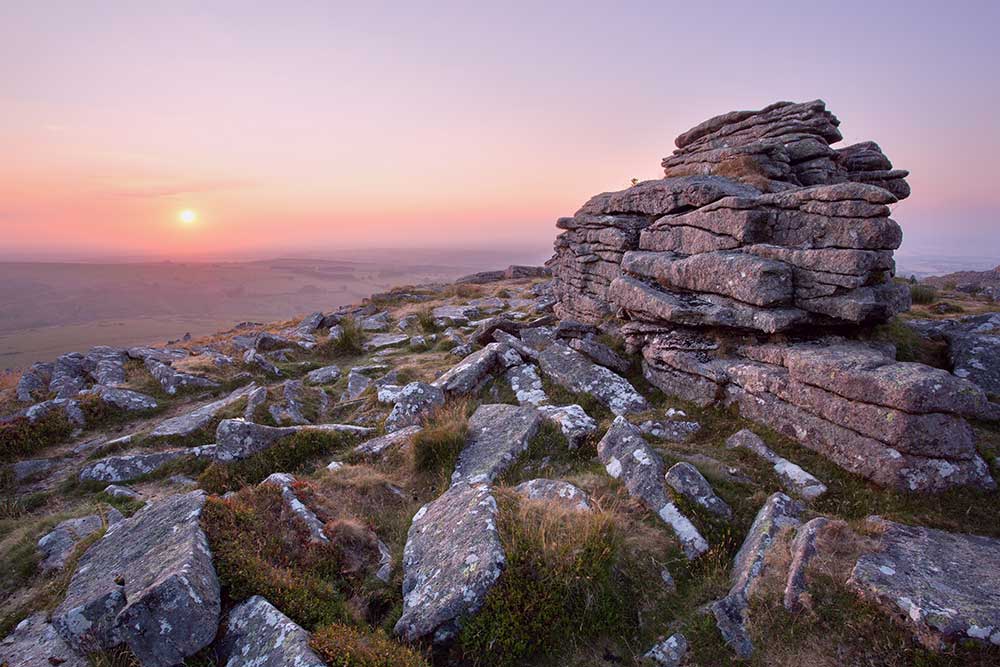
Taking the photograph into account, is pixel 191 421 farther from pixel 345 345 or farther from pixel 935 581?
pixel 935 581

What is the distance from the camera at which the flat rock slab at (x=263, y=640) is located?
14.1 feet

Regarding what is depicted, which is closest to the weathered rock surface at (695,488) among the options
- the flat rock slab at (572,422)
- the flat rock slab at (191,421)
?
the flat rock slab at (572,422)

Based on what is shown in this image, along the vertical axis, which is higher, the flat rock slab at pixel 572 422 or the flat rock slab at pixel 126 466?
the flat rock slab at pixel 572 422

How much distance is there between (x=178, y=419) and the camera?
13508 mm

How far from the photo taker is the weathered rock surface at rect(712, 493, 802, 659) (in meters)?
4.95

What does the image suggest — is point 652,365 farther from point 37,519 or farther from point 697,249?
point 37,519

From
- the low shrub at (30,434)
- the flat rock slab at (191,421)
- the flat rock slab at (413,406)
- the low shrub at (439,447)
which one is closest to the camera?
the low shrub at (439,447)

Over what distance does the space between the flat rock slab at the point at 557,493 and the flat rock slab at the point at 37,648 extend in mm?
5753

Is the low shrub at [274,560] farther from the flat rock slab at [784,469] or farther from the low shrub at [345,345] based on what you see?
the low shrub at [345,345]

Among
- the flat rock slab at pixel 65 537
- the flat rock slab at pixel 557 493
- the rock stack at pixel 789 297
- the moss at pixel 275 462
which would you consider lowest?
the flat rock slab at pixel 65 537

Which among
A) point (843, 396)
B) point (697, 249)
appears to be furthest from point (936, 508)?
point (697, 249)

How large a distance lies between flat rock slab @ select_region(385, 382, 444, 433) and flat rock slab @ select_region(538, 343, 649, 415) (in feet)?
11.7

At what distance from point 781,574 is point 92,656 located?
8122 mm

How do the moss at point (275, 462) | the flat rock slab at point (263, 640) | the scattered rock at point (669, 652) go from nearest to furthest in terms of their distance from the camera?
1. the flat rock slab at point (263, 640)
2. the scattered rock at point (669, 652)
3. the moss at point (275, 462)
